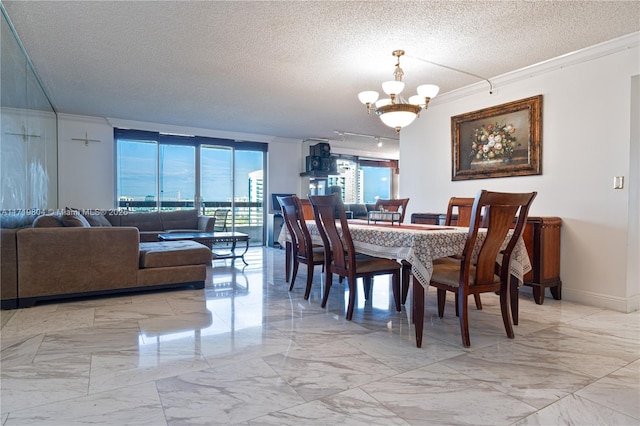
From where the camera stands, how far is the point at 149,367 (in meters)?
1.87

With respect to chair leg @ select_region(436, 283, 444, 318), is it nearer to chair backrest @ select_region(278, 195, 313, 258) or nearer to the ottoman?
chair backrest @ select_region(278, 195, 313, 258)

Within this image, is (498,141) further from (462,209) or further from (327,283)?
(327,283)

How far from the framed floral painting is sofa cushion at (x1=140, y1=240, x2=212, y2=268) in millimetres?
3179

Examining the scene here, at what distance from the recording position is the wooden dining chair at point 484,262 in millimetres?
2096

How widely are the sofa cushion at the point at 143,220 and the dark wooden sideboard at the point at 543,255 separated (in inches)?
212

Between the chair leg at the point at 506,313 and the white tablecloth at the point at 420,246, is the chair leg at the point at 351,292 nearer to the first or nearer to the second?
the white tablecloth at the point at 420,246

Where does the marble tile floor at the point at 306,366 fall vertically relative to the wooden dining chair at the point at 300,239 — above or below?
below

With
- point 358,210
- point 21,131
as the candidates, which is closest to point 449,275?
point 21,131

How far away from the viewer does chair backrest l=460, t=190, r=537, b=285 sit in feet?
6.76

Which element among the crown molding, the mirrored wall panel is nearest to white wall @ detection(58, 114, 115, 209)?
the mirrored wall panel

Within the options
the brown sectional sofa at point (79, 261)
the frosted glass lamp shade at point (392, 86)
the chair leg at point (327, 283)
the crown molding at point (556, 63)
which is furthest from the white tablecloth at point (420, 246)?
the crown molding at point (556, 63)

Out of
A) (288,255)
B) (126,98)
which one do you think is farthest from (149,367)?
(126,98)

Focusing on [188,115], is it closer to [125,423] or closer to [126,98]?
[126,98]

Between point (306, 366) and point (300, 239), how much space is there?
165cm
